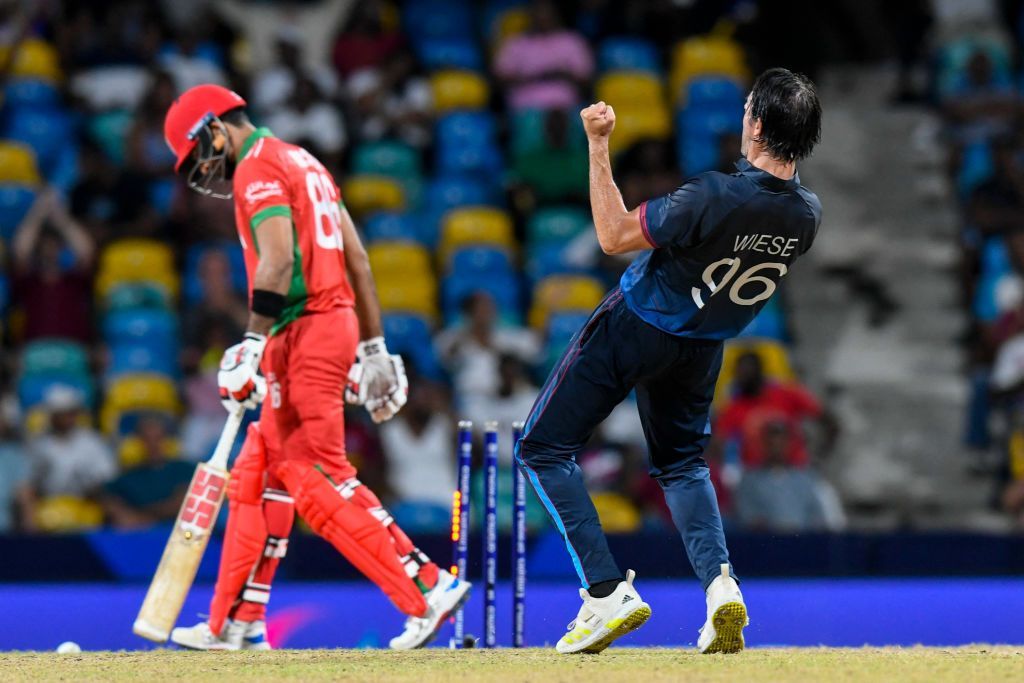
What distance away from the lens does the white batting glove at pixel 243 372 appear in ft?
18.1

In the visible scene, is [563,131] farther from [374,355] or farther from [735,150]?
[374,355]

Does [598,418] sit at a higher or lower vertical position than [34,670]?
higher

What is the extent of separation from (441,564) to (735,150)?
482 centimetres

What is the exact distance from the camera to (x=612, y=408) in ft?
17.5

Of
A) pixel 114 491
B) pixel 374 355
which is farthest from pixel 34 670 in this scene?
pixel 114 491

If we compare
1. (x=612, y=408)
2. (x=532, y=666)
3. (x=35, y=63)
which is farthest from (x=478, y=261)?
(x=532, y=666)

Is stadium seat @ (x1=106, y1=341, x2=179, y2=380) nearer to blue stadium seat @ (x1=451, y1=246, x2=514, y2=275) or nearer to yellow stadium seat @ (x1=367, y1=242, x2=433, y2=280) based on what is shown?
yellow stadium seat @ (x1=367, y1=242, x2=433, y2=280)

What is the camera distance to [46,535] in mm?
7820

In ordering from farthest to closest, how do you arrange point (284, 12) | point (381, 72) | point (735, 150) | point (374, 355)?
point (284, 12), point (381, 72), point (735, 150), point (374, 355)

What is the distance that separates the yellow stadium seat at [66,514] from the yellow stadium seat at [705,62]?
566 cm

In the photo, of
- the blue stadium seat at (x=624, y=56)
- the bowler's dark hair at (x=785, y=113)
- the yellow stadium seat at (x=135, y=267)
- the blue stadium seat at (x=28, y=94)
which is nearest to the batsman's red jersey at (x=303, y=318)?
the bowler's dark hair at (x=785, y=113)

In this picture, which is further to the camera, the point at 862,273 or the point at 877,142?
the point at 877,142

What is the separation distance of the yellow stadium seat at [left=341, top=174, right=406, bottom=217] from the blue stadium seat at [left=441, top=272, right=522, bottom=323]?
85 centimetres

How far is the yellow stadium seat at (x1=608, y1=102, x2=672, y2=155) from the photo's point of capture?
475 inches
